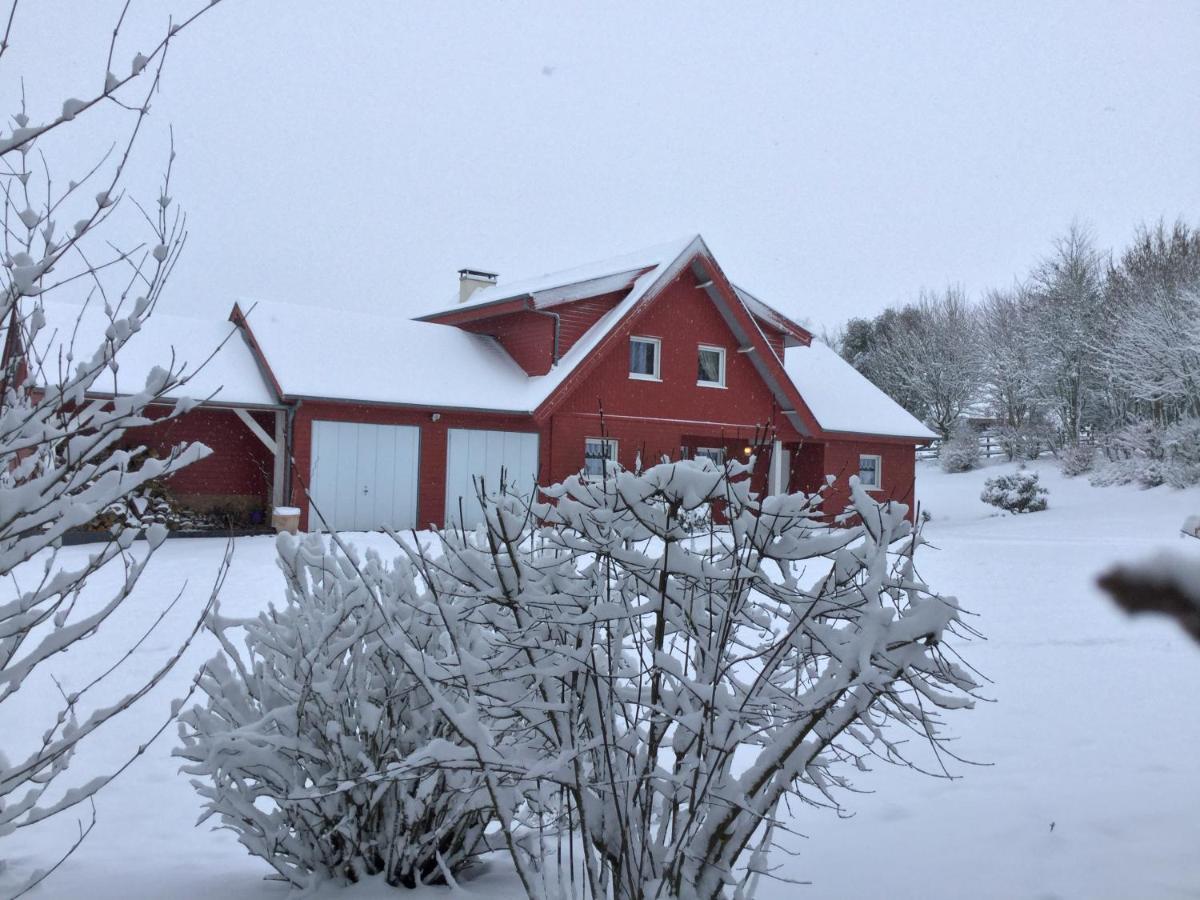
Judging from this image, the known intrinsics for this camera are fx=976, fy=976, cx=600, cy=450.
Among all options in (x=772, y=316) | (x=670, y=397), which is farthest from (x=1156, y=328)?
(x=670, y=397)

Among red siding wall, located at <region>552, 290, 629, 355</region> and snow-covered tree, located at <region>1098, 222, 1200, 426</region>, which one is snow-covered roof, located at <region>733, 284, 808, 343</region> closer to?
red siding wall, located at <region>552, 290, 629, 355</region>

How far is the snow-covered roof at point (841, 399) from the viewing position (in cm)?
Answer: 2259

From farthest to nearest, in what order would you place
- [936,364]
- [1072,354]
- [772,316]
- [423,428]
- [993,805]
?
1. [936,364]
2. [1072,354]
3. [772,316]
4. [423,428]
5. [993,805]

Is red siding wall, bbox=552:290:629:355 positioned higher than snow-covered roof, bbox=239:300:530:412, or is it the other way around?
red siding wall, bbox=552:290:629:355

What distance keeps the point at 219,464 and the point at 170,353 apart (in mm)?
2587

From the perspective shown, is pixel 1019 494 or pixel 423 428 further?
pixel 1019 494

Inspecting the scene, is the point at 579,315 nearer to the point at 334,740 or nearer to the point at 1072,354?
the point at 334,740

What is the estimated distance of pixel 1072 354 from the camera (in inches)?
1336

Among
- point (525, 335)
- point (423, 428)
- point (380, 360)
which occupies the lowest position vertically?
point (423, 428)

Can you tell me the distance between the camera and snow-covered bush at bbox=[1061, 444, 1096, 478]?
3000 centimetres

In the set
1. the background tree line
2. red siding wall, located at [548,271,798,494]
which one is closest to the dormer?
red siding wall, located at [548,271,798,494]

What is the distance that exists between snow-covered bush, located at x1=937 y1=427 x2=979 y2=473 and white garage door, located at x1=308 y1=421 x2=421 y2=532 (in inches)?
927

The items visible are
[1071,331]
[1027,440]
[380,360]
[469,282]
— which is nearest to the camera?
[380,360]

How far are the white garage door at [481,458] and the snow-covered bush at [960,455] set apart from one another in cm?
2118
